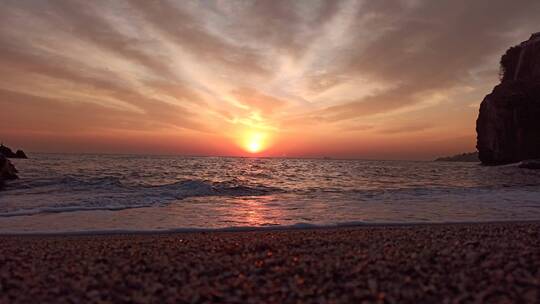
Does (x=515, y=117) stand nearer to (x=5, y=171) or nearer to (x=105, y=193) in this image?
(x=105, y=193)

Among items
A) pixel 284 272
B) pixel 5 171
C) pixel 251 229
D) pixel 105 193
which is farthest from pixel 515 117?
pixel 5 171

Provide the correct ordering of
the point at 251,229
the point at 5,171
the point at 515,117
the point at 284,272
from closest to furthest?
the point at 284,272, the point at 251,229, the point at 5,171, the point at 515,117

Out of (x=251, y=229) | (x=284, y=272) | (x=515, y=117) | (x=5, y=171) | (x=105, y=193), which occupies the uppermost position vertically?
(x=515, y=117)

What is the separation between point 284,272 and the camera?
17.9ft

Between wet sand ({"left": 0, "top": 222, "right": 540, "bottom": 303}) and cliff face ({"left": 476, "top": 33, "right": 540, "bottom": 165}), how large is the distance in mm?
55892

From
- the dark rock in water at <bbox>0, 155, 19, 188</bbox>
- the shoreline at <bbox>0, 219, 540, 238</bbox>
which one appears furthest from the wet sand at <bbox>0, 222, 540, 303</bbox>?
the dark rock in water at <bbox>0, 155, 19, 188</bbox>

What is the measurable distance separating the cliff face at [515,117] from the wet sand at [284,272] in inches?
2200

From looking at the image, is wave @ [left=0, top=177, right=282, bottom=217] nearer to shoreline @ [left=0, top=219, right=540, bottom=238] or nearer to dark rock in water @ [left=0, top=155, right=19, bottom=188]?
dark rock in water @ [left=0, top=155, right=19, bottom=188]

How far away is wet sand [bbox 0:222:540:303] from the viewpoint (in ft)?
15.0

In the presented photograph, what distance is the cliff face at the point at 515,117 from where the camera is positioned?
176ft

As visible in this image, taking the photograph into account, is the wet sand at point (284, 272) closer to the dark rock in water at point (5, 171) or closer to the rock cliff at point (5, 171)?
the rock cliff at point (5, 171)

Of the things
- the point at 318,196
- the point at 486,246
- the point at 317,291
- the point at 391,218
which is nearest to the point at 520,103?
the point at 318,196

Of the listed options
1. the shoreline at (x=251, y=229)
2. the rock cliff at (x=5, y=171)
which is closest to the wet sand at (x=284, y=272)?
the shoreline at (x=251, y=229)

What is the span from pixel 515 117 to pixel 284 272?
60.8 metres
